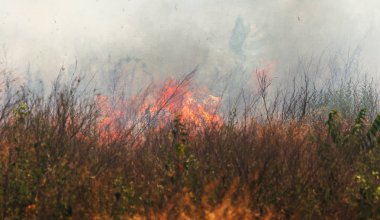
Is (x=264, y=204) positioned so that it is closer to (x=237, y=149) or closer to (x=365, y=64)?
(x=237, y=149)

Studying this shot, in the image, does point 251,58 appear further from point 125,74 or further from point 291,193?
point 291,193

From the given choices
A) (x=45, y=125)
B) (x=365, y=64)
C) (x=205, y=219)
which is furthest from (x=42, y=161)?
(x=365, y=64)

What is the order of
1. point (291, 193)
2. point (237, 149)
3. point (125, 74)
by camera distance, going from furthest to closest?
point (125, 74), point (237, 149), point (291, 193)

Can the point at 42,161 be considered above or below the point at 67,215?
above

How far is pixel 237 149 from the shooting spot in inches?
251

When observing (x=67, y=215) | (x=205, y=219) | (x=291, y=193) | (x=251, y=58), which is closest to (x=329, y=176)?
(x=291, y=193)

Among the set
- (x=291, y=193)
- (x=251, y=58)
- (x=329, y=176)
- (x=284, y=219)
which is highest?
(x=251, y=58)

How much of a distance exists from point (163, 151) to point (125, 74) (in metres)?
30.7

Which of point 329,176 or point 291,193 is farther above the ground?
point 329,176

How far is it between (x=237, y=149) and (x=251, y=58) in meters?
39.7

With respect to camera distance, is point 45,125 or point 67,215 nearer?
point 67,215

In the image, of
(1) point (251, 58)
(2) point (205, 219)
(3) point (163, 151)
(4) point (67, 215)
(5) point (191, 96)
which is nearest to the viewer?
(2) point (205, 219)

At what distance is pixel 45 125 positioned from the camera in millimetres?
6629

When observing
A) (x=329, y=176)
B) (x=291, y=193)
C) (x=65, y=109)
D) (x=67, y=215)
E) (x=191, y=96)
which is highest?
(x=191, y=96)
